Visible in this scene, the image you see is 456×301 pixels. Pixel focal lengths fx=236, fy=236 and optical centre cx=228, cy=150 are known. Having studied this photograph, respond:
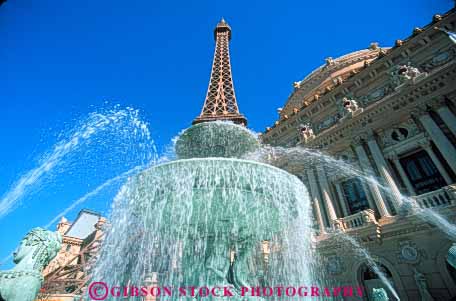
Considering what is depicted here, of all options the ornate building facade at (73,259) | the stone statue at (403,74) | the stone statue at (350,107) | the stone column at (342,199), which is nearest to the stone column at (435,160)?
the stone statue at (403,74)

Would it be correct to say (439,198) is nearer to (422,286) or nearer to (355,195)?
(422,286)

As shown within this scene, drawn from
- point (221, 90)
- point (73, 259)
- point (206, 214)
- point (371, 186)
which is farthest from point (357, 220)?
point (73, 259)

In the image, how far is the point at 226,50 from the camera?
2955cm

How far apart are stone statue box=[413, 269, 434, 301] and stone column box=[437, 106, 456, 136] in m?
5.27

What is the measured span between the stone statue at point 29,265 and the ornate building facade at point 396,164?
32.0 feet

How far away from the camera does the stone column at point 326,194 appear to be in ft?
35.7

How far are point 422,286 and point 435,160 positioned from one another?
4640mm

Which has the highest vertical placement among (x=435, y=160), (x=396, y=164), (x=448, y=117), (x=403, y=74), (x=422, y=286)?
(x=403, y=74)

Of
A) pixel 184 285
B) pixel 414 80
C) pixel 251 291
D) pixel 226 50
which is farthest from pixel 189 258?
pixel 226 50

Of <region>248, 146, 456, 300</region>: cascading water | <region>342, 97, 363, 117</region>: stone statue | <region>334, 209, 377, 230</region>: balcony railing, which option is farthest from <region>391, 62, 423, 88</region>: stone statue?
<region>334, 209, 377, 230</region>: balcony railing

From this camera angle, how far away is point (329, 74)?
18.7 m

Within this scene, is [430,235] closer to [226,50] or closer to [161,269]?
[161,269]

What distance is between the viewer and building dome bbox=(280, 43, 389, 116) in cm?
1789

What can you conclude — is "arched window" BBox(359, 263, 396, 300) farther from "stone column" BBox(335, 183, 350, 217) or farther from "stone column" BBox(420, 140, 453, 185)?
"stone column" BBox(420, 140, 453, 185)
